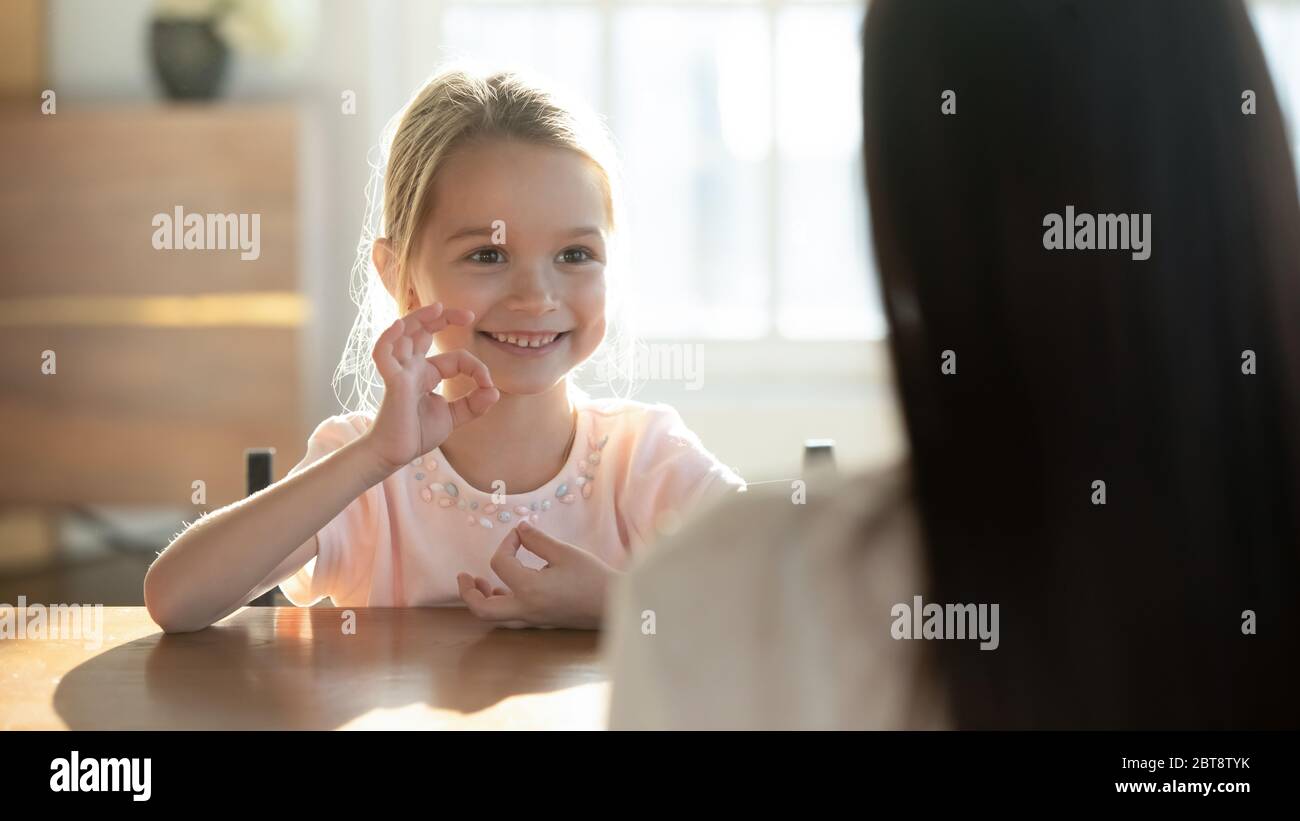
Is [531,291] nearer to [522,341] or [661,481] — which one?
[522,341]

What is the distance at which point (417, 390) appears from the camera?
3.00 ft

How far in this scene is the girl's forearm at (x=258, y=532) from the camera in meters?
0.92

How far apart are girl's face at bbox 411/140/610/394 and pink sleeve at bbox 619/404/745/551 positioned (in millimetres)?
137

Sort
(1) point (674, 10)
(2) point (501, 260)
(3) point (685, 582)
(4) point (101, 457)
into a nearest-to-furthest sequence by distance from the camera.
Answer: (3) point (685, 582) < (2) point (501, 260) < (4) point (101, 457) < (1) point (674, 10)

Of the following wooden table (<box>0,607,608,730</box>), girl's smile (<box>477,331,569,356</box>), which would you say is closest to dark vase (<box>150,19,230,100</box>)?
girl's smile (<box>477,331,569,356</box>)

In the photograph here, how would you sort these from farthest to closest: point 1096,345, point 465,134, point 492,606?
point 465,134 < point 492,606 < point 1096,345

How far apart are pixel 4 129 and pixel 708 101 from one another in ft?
6.89

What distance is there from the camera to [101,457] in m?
3.48

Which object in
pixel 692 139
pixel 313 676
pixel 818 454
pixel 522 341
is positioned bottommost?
pixel 313 676

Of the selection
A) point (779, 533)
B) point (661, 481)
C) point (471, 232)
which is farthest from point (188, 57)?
point (779, 533)

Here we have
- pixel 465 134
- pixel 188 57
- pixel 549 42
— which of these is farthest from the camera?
pixel 549 42

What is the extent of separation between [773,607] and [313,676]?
338 mm
